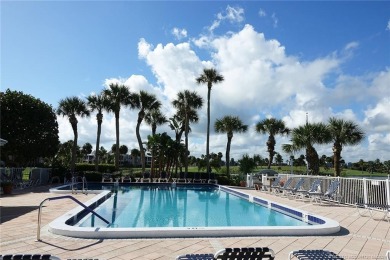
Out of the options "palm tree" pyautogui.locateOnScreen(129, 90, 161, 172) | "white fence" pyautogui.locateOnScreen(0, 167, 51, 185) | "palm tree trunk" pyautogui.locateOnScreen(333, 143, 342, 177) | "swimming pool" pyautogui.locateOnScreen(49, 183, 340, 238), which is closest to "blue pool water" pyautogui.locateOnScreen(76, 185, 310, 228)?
"swimming pool" pyautogui.locateOnScreen(49, 183, 340, 238)

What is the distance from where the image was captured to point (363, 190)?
504 inches

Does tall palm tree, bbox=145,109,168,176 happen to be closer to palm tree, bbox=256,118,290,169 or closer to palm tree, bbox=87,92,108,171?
palm tree, bbox=87,92,108,171

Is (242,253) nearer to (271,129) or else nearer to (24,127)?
(24,127)

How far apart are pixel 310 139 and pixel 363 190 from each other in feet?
44.3

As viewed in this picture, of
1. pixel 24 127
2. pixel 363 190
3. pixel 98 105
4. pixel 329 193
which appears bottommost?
pixel 329 193

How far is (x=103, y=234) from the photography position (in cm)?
682

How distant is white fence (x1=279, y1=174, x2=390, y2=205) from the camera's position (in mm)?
11766

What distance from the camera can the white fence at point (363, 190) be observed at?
11.8 m

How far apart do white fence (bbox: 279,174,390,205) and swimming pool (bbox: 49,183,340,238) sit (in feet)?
10.0

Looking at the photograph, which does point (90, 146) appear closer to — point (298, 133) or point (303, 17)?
point (298, 133)

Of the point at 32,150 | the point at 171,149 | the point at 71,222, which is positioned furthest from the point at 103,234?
the point at 32,150

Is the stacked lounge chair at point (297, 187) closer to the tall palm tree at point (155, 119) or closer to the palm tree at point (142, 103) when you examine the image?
the palm tree at point (142, 103)

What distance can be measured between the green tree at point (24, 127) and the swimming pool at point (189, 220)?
62.0 feet

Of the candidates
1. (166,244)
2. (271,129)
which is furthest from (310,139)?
(166,244)
